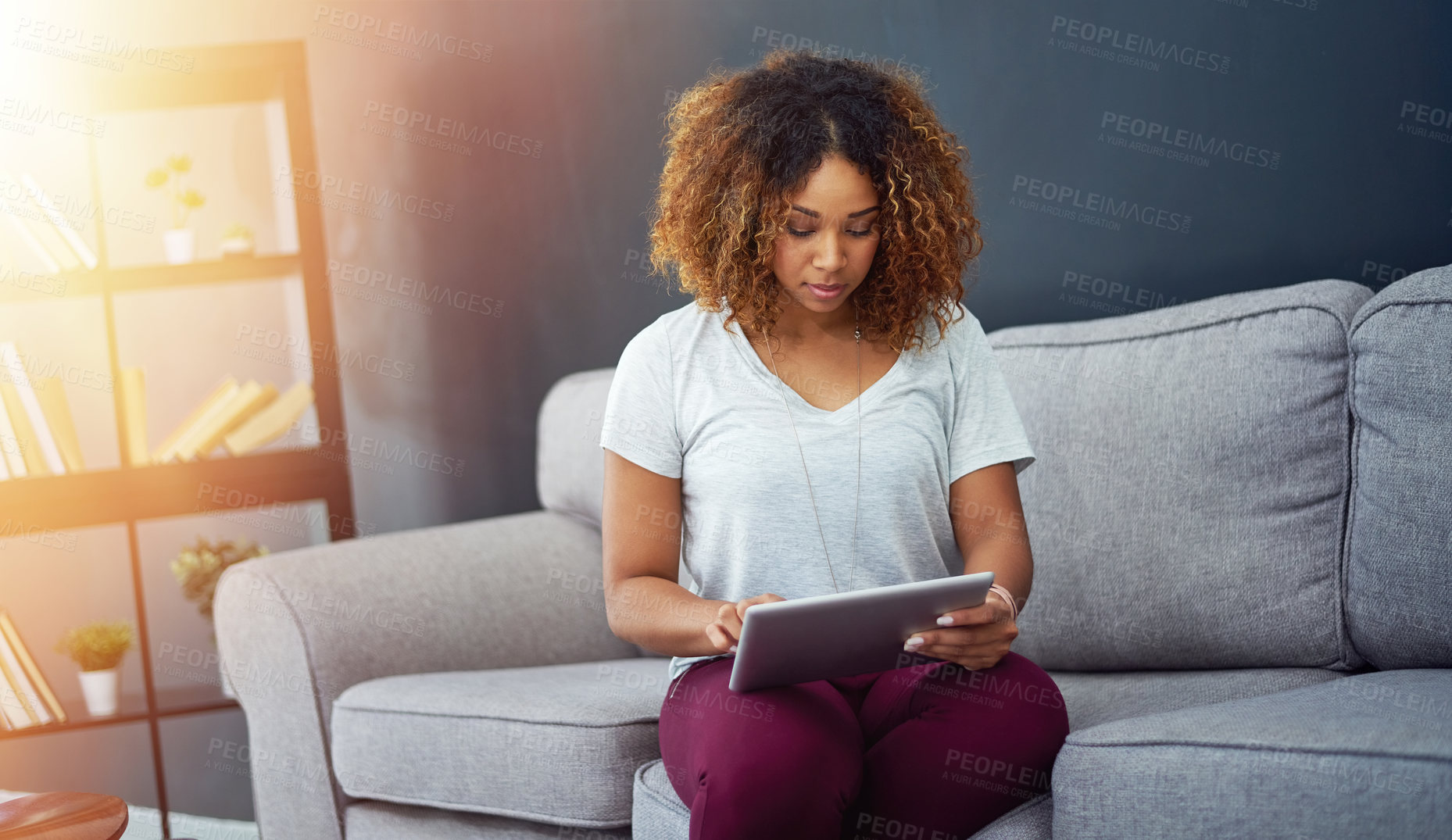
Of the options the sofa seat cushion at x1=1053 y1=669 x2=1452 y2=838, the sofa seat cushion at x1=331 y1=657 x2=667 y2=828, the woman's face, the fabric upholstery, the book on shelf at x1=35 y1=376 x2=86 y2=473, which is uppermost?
the woman's face

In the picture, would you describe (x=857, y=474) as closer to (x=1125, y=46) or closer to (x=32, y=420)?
(x=1125, y=46)

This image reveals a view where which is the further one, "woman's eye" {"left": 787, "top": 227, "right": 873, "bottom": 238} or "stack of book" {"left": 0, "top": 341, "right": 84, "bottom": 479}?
"stack of book" {"left": 0, "top": 341, "right": 84, "bottom": 479}

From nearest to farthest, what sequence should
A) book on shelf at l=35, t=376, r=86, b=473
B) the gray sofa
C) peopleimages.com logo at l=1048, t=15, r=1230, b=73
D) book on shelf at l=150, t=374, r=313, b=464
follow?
1. the gray sofa
2. peopleimages.com logo at l=1048, t=15, r=1230, b=73
3. book on shelf at l=35, t=376, r=86, b=473
4. book on shelf at l=150, t=374, r=313, b=464

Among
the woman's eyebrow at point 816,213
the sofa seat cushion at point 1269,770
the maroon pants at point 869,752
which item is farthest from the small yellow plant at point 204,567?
the sofa seat cushion at point 1269,770

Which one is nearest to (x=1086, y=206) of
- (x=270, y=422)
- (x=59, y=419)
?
(x=270, y=422)

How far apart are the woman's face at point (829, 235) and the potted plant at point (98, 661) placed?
67.2 inches

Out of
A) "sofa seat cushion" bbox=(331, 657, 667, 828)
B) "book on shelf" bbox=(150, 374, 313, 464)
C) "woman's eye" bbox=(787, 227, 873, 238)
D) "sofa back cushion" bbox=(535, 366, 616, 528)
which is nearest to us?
"woman's eye" bbox=(787, 227, 873, 238)

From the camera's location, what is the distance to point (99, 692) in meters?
2.19

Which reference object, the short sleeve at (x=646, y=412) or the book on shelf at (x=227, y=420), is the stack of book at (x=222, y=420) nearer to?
the book on shelf at (x=227, y=420)

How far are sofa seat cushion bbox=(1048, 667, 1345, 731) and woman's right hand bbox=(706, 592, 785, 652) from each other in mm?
451

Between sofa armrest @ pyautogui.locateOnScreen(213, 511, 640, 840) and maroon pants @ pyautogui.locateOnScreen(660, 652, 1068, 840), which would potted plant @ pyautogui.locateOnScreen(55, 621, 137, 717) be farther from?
maroon pants @ pyautogui.locateOnScreen(660, 652, 1068, 840)

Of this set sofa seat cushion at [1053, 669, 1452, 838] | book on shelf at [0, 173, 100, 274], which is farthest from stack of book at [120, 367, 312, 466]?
sofa seat cushion at [1053, 669, 1452, 838]

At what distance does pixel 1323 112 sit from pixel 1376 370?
51cm

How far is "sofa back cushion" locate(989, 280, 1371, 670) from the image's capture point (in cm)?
138
